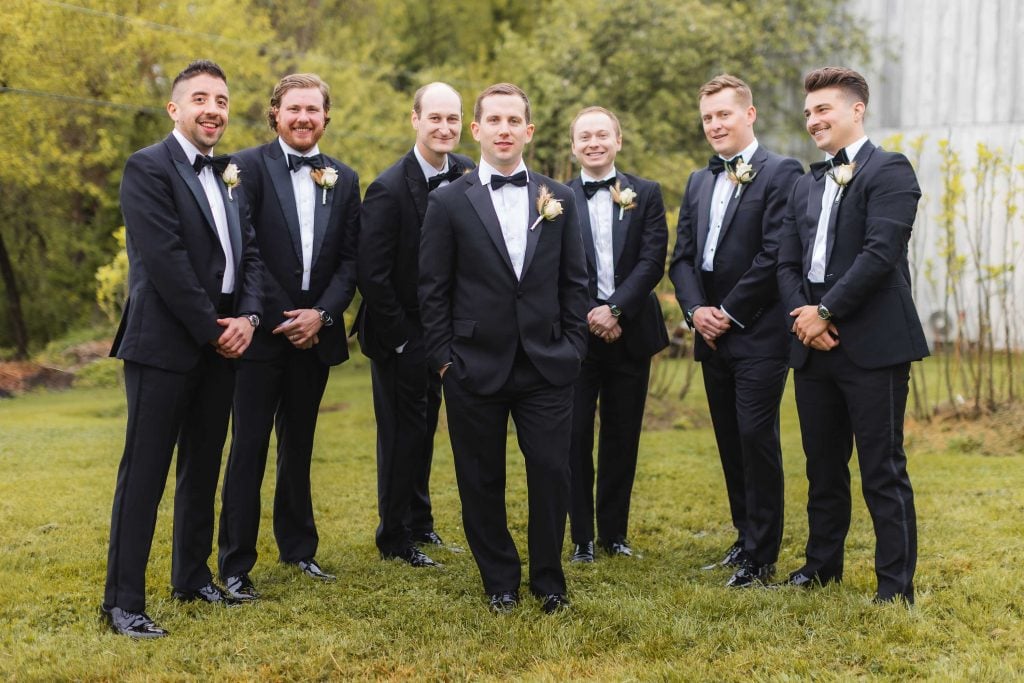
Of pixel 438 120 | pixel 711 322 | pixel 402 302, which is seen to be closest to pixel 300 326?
pixel 402 302

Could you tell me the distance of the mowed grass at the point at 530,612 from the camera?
3.64 meters

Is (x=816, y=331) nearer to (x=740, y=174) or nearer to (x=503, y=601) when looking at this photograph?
(x=740, y=174)

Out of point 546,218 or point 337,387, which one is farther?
point 337,387

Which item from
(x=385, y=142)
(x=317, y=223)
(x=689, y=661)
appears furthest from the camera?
(x=385, y=142)

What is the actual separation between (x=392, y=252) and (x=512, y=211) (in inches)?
34.2

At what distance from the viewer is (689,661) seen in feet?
12.1

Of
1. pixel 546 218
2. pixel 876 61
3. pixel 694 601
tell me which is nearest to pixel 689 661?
pixel 694 601

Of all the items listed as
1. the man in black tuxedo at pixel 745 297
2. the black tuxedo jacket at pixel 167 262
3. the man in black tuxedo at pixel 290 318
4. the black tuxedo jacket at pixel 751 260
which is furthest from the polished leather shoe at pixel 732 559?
the black tuxedo jacket at pixel 167 262

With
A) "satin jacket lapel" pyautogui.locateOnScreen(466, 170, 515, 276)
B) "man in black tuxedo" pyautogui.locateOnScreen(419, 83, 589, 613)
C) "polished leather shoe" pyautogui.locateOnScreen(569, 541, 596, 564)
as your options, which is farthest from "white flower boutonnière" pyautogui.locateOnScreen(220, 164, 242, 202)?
"polished leather shoe" pyautogui.locateOnScreen(569, 541, 596, 564)

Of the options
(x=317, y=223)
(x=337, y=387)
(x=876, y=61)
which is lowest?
(x=337, y=387)

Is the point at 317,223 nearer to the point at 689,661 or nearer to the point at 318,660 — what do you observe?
the point at 318,660

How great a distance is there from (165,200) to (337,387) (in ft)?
27.9

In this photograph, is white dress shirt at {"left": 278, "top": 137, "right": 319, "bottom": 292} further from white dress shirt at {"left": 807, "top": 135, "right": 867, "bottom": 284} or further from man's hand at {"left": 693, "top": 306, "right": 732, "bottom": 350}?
white dress shirt at {"left": 807, "top": 135, "right": 867, "bottom": 284}

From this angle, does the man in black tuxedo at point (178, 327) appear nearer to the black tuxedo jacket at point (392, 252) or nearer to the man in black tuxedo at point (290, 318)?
the man in black tuxedo at point (290, 318)
